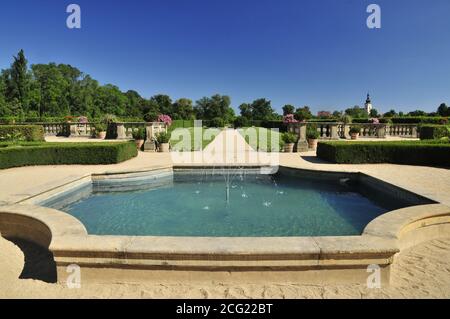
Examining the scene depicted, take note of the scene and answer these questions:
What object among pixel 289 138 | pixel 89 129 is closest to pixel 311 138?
pixel 289 138

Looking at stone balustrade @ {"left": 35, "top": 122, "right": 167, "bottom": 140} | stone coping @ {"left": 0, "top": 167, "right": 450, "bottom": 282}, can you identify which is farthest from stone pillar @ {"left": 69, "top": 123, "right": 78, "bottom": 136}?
stone coping @ {"left": 0, "top": 167, "right": 450, "bottom": 282}

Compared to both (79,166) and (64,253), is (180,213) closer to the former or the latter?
(64,253)

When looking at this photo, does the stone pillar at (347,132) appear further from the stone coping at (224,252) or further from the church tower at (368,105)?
the church tower at (368,105)

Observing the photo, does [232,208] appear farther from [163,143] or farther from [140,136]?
[140,136]

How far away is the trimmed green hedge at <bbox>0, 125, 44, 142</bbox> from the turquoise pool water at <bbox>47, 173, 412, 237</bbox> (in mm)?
9402

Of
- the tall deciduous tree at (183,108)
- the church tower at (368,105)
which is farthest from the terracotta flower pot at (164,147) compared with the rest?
the church tower at (368,105)

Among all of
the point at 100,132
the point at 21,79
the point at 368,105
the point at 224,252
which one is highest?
the point at 21,79

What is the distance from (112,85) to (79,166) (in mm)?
77632

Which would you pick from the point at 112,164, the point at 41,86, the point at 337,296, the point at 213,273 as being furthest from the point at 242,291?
the point at 41,86

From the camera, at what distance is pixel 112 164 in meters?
11.1

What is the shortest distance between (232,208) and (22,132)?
44.9ft

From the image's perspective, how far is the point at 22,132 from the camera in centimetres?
1523

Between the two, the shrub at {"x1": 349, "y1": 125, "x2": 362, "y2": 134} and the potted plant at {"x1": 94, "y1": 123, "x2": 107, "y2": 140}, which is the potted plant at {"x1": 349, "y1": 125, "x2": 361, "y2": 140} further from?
the potted plant at {"x1": 94, "y1": 123, "x2": 107, "y2": 140}

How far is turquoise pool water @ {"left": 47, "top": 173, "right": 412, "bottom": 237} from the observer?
17.3 feet
